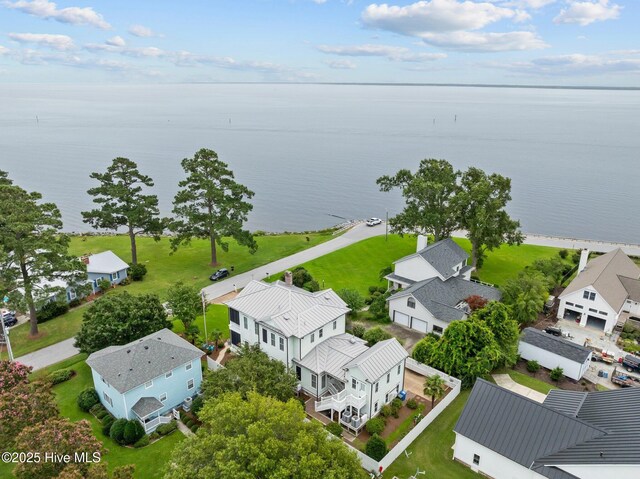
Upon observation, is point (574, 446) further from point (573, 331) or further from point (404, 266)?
point (404, 266)

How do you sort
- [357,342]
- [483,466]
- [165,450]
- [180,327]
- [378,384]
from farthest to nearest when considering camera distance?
[180,327], [357,342], [378,384], [165,450], [483,466]

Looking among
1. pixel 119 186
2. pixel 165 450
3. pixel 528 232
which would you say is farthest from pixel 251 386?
pixel 528 232

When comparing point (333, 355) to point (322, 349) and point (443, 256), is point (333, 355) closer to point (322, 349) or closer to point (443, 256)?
point (322, 349)

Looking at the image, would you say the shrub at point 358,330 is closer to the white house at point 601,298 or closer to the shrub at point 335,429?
the shrub at point 335,429

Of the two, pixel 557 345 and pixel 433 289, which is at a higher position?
pixel 433 289

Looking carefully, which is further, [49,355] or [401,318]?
[401,318]

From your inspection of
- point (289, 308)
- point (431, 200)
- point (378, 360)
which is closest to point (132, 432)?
point (289, 308)

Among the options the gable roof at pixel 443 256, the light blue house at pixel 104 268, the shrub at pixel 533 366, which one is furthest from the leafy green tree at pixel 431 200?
the light blue house at pixel 104 268
